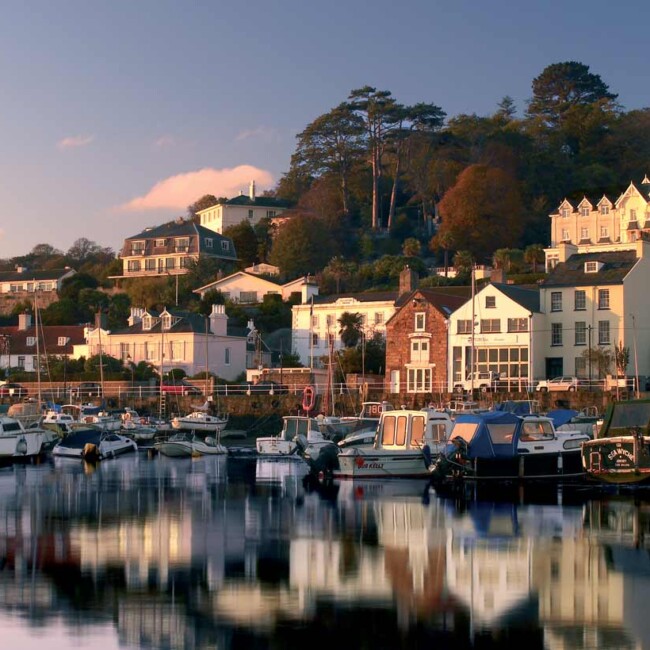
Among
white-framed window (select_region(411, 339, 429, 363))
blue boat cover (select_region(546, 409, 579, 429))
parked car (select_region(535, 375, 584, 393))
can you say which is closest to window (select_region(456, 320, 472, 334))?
white-framed window (select_region(411, 339, 429, 363))

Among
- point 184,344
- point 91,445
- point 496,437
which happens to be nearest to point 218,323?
point 184,344

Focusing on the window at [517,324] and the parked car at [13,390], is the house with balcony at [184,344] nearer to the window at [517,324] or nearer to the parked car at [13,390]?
the parked car at [13,390]

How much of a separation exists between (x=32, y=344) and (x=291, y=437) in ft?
153

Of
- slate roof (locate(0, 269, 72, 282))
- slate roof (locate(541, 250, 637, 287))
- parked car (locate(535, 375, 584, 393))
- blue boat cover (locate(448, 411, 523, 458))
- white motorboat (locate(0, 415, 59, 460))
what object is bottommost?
white motorboat (locate(0, 415, 59, 460))

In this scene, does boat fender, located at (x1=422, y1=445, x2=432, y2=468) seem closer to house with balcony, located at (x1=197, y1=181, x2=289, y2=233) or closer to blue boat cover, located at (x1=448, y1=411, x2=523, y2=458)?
blue boat cover, located at (x1=448, y1=411, x2=523, y2=458)

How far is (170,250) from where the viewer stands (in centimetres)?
13450

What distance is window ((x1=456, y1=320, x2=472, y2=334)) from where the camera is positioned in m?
78.3

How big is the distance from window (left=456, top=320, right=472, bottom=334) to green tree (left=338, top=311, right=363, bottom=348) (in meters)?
13.5

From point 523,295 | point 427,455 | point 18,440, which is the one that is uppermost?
point 523,295

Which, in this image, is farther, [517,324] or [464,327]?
[464,327]

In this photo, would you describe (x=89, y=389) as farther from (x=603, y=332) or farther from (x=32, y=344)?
(x=603, y=332)

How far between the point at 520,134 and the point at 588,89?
18.8 meters

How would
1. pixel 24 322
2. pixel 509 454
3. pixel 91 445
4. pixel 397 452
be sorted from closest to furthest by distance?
pixel 509 454
pixel 397 452
pixel 91 445
pixel 24 322

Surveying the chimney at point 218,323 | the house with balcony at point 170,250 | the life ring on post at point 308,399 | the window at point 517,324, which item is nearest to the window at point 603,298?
the window at point 517,324
